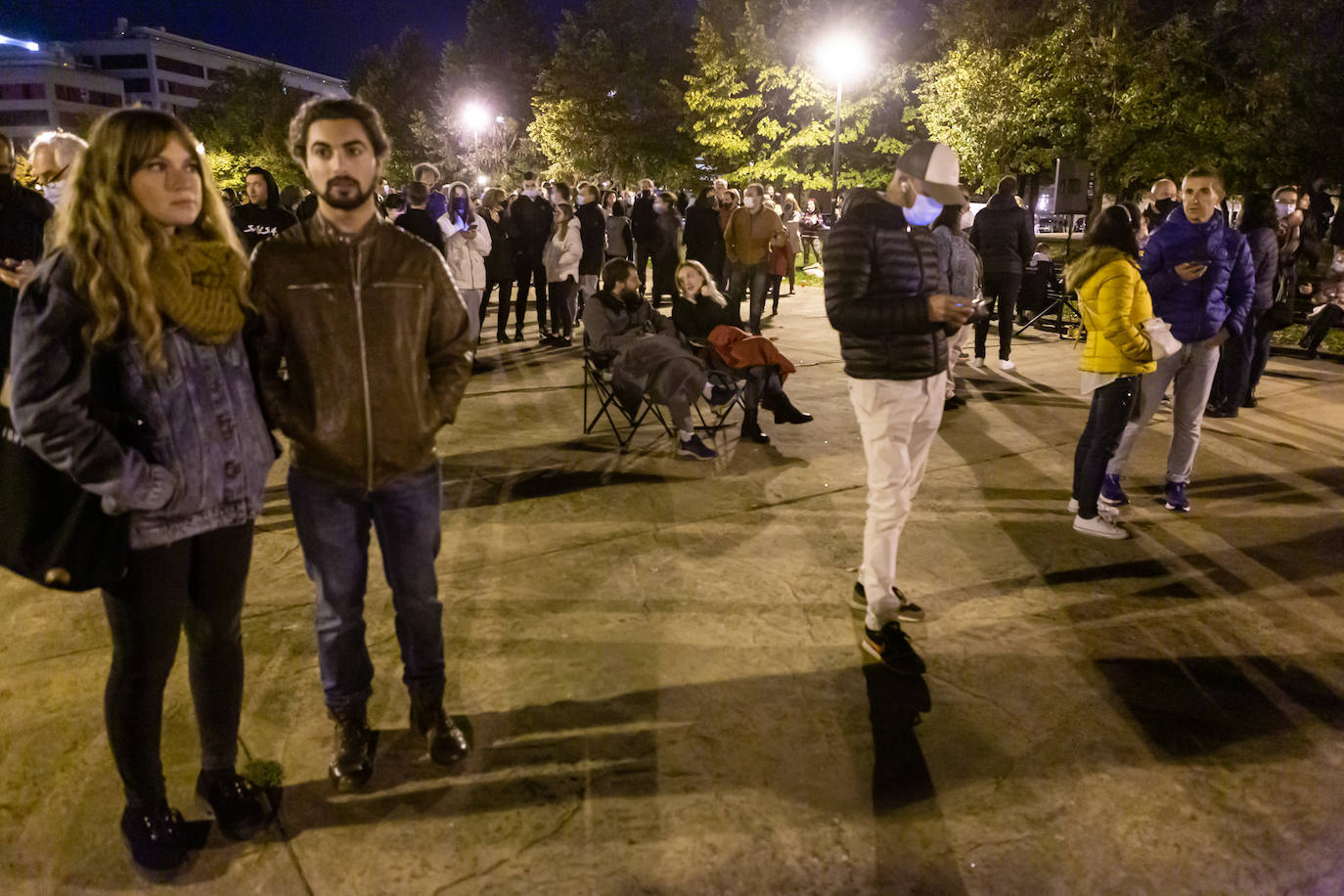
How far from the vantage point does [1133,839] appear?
9.10 ft

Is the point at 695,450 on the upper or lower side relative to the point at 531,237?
lower

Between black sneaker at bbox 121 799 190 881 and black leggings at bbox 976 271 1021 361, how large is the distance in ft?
27.7

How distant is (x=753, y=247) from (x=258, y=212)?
5.65m

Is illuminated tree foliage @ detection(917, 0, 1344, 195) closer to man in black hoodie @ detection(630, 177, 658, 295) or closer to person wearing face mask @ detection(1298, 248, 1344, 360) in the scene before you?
person wearing face mask @ detection(1298, 248, 1344, 360)

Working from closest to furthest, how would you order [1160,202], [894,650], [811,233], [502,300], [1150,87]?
[894,650]
[1160,202]
[502,300]
[1150,87]
[811,233]

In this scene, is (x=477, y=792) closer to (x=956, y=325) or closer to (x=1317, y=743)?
(x=956, y=325)

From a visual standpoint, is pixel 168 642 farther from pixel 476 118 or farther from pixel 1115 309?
pixel 476 118

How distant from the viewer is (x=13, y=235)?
434 cm

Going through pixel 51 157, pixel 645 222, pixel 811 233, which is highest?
pixel 51 157

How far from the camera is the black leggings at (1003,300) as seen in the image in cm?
954

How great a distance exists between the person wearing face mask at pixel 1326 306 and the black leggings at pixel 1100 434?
6567 millimetres

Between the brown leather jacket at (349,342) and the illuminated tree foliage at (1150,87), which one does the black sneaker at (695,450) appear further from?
the illuminated tree foliage at (1150,87)

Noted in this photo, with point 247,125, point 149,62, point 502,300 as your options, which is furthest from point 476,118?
point 149,62

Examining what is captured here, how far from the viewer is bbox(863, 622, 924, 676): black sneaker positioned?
3691 millimetres
